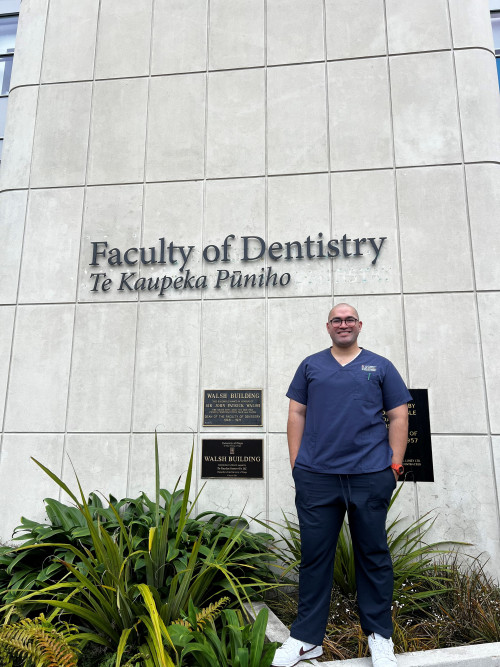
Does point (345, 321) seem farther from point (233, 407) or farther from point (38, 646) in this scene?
point (38, 646)

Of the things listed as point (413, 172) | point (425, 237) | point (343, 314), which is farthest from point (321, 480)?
point (413, 172)

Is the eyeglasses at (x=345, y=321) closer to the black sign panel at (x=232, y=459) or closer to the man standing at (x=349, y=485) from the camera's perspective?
the man standing at (x=349, y=485)

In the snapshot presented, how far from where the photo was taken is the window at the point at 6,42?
7.12m

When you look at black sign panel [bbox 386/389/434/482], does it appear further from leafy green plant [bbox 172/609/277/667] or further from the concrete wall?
leafy green plant [bbox 172/609/277/667]

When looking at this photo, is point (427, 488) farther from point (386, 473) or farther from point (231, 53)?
point (231, 53)

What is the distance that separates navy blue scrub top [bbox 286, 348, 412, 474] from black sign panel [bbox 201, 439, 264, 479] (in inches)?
62.4

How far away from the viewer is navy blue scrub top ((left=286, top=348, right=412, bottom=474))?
10.3 ft

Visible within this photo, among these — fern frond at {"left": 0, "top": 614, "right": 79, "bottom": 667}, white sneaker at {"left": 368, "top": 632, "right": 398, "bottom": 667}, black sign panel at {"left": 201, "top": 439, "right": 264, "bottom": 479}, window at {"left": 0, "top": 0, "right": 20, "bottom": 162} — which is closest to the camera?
fern frond at {"left": 0, "top": 614, "right": 79, "bottom": 667}

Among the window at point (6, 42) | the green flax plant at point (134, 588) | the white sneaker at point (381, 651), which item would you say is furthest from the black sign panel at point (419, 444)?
the window at point (6, 42)

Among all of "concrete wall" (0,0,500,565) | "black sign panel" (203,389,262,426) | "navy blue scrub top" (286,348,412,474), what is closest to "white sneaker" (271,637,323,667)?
"navy blue scrub top" (286,348,412,474)

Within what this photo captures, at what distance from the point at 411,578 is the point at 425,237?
3.13 metres

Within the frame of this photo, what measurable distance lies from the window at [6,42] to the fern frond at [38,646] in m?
6.51

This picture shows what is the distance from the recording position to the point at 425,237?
514 cm

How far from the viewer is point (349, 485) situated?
3125 millimetres
